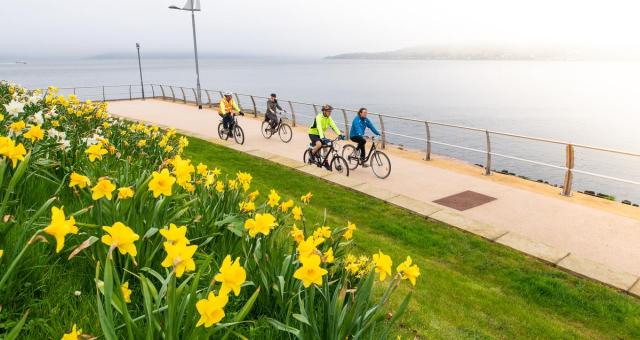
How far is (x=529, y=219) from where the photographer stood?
27.5ft

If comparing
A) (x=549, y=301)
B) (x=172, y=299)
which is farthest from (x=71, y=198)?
(x=549, y=301)

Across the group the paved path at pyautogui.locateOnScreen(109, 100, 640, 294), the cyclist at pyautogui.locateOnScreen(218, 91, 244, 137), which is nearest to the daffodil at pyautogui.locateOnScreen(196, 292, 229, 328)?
the paved path at pyautogui.locateOnScreen(109, 100, 640, 294)

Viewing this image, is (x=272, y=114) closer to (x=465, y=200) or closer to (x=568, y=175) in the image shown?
(x=465, y=200)

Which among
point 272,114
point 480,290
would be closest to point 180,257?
point 480,290

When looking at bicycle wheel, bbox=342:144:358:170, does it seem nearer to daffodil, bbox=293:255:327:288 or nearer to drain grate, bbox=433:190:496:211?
drain grate, bbox=433:190:496:211

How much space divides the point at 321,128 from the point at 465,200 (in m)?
4.10

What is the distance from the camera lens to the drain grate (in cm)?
915

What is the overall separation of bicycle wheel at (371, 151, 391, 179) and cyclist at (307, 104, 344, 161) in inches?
42.6

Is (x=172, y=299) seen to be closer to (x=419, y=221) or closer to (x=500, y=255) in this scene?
(x=500, y=255)

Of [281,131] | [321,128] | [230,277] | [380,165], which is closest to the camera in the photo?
[230,277]

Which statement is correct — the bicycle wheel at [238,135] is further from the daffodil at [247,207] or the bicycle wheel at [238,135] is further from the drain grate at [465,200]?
the daffodil at [247,207]

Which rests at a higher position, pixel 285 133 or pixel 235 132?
pixel 235 132

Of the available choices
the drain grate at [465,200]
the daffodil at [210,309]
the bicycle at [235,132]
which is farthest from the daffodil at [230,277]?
the bicycle at [235,132]

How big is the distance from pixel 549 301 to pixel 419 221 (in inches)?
108
